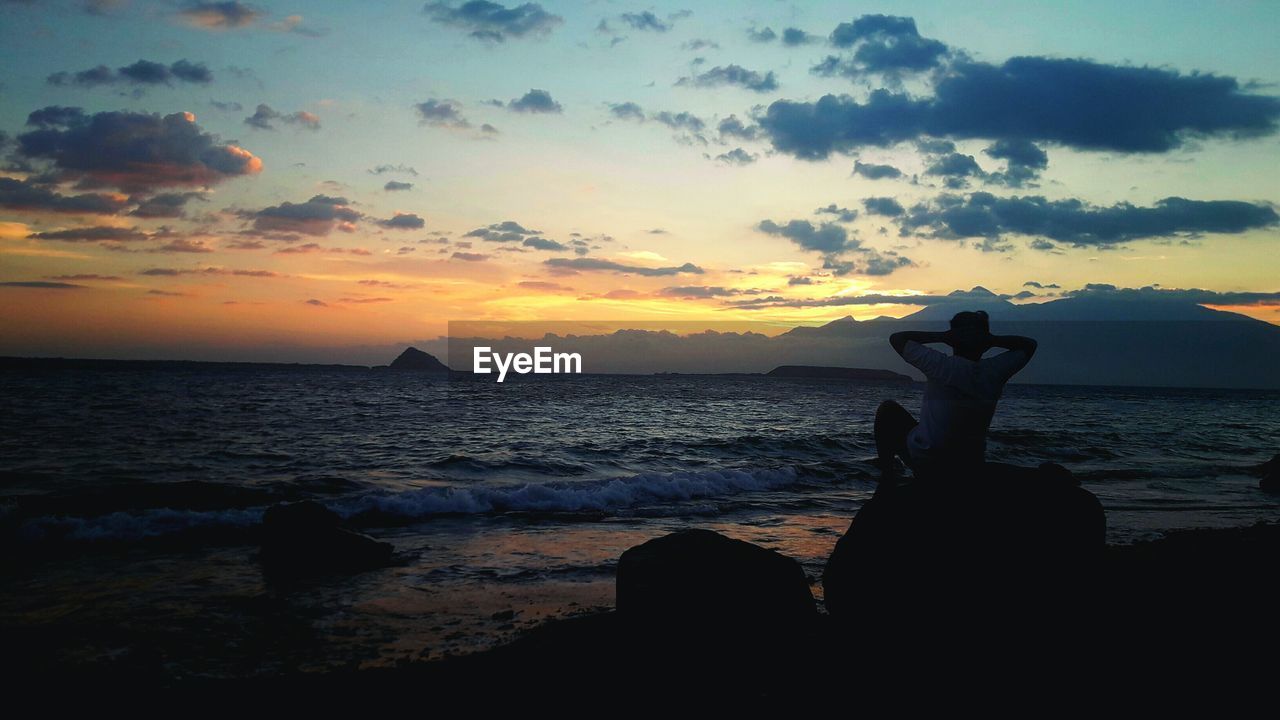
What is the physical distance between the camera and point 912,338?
667cm

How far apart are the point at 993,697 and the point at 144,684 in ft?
22.5

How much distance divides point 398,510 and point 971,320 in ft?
40.1

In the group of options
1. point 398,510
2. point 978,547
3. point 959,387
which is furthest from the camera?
point 398,510

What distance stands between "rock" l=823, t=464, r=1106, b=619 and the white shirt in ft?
1.23

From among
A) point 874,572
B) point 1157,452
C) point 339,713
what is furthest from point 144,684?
point 1157,452

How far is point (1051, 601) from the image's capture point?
17.9 ft

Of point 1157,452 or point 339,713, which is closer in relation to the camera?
point 339,713

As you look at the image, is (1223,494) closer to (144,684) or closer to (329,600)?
(329,600)

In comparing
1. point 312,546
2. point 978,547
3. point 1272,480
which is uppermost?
point 978,547

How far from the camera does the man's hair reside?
6461 millimetres

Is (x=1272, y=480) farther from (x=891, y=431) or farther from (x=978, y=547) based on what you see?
(x=978, y=547)

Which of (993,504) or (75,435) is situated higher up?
(993,504)

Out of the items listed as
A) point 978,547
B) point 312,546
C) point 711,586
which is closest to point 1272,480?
point 978,547

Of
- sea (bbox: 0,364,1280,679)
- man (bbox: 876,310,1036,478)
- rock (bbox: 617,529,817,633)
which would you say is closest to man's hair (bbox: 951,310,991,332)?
man (bbox: 876,310,1036,478)
